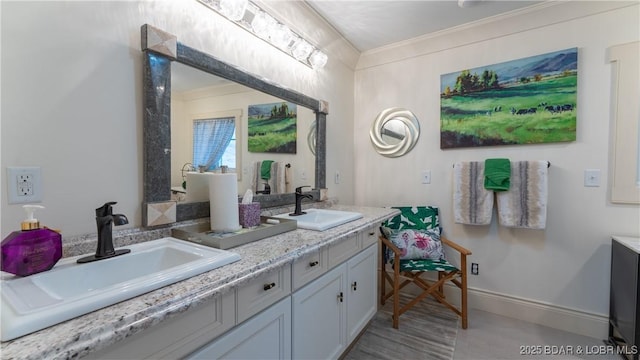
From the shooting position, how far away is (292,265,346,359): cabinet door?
4.08 feet

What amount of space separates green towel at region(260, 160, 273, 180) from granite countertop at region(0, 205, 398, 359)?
779 millimetres

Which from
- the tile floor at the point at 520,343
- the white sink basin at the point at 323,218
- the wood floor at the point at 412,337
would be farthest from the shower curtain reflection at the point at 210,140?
the tile floor at the point at 520,343

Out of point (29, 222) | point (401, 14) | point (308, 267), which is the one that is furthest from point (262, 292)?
point (401, 14)

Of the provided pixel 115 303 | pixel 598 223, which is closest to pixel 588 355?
pixel 598 223

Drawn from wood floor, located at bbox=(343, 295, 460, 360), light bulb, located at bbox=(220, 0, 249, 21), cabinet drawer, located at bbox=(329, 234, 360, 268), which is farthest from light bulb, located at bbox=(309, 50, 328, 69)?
wood floor, located at bbox=(343, 295, 460, 360)

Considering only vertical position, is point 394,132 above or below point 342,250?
above

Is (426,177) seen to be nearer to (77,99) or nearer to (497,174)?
(497,174)

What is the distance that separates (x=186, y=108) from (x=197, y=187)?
0.39 metres

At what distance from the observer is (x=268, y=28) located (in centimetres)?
173

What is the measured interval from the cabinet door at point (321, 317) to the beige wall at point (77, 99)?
2.68 feet

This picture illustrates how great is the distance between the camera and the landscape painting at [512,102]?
2053mm

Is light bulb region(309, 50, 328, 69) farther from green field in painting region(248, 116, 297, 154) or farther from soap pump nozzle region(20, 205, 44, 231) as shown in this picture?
soap pump nozzle region(20, 205, 44, 231)

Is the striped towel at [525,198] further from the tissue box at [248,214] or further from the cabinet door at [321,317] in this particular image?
the tissue box at [248,214]

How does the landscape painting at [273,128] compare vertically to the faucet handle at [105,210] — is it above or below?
above
